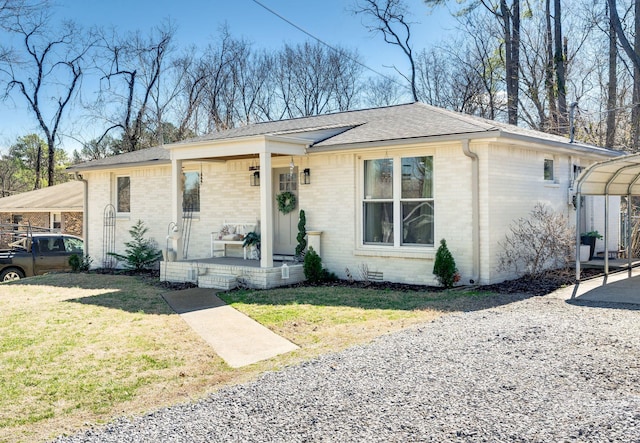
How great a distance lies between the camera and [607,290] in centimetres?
978

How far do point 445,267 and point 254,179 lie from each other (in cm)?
555

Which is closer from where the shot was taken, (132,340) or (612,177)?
(132,340)

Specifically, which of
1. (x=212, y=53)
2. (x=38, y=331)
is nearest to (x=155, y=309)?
(x=38, y=331)

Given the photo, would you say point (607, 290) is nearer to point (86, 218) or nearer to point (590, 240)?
point (590, 240)

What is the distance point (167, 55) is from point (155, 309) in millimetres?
28241

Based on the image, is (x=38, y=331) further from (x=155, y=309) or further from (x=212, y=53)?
(x=212, y=53)

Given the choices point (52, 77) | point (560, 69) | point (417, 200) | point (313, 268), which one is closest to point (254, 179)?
point (313, 268)

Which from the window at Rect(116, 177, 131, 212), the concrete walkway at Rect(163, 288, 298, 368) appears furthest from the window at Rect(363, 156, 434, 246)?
the window at Rect(116, 177, 131, 212)

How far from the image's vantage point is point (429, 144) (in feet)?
36.2

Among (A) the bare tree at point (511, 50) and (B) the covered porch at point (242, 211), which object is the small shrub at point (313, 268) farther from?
(A) the bare tree at point (511, 50)

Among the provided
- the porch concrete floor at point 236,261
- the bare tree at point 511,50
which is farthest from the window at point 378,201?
the bare tree at point 511,50

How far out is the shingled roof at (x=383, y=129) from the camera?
36.2 feet

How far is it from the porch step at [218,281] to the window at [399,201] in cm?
291

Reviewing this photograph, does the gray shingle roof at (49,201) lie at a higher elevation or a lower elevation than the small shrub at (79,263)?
higher
